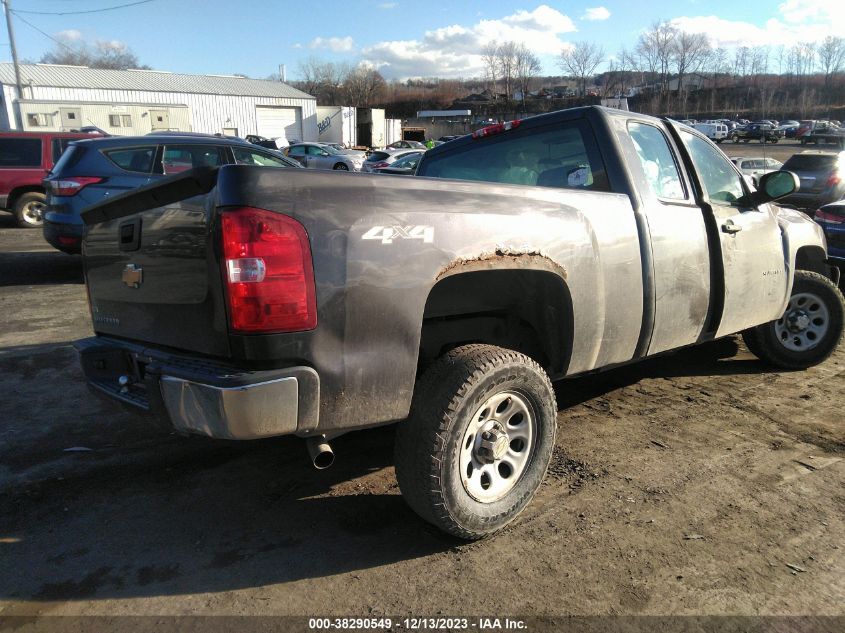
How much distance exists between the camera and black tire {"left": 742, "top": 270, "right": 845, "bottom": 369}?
502cm

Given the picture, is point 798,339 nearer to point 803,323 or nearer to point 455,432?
point 803,323

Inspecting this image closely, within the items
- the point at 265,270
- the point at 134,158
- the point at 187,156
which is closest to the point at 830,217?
the point at 265,270

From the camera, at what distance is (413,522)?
3014 mm

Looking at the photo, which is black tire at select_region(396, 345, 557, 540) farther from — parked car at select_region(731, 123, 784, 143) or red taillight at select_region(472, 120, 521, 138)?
parked car at select_region(731, 123, 784, 143)

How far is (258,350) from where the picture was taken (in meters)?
2.25

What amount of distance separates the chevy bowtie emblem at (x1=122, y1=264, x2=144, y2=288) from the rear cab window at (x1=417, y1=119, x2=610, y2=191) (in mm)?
2327

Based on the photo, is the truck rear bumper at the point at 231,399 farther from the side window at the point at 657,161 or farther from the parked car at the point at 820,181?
the parked car at the point at 820,181

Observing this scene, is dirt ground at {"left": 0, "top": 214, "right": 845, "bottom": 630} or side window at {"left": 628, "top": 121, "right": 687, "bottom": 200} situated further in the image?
side window at {"left": 628, "top": 121, "right": 687, "bottom": 200}

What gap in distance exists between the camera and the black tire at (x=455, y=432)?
2576 mm

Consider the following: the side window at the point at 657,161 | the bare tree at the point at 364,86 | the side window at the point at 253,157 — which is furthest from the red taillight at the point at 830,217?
the bare tree at the point at 364,86

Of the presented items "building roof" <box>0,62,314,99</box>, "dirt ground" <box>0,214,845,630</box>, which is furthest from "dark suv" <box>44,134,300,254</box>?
"building roof" <box>0,62,314,99</box>

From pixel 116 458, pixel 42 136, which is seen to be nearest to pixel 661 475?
pixel 116 458

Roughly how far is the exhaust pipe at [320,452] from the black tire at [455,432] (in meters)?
0.34

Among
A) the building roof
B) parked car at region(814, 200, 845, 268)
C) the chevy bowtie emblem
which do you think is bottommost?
parked car at region(814, 200, 845, 268)
